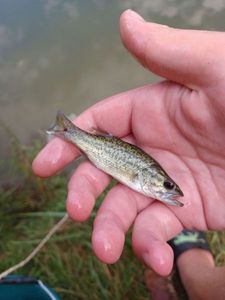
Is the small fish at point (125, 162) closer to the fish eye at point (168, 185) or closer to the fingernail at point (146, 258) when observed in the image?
the fish eye at point (168, 185)

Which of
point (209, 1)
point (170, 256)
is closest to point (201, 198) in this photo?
point (170, 256)

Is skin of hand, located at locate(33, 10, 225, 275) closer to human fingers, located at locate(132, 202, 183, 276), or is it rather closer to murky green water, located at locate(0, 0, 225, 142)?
human fingers, located at locate(132, 202, 183, 276)

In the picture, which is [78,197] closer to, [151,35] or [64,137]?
[64,137]

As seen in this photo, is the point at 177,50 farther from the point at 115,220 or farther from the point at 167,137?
the point at 115,220

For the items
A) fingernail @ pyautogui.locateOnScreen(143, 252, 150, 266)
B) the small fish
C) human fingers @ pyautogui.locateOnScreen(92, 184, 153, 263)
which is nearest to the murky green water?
the small fish

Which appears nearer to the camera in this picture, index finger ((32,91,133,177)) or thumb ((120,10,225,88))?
thumb ((120,10,225,88))

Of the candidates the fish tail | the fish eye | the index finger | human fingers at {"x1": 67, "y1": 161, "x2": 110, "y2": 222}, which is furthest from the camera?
the fish tail

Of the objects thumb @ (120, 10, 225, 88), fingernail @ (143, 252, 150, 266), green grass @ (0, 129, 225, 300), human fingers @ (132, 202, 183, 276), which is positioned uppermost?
thumb @ (120, 10, 225, 88)
